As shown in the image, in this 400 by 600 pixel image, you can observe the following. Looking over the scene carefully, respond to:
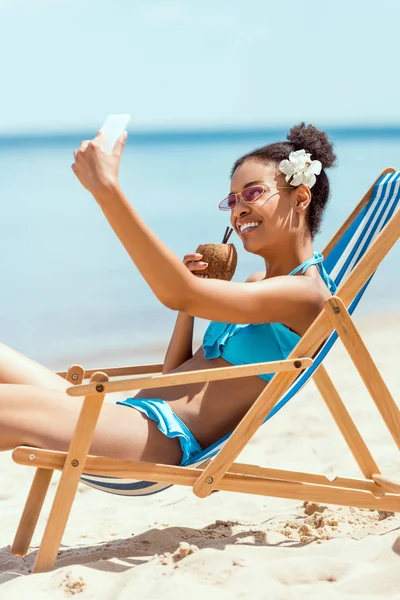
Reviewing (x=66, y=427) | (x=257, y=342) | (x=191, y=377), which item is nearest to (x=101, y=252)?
(x=257, y=342)

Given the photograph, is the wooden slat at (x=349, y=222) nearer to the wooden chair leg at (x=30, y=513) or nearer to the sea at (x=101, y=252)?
the sea at (x=101, y=252)

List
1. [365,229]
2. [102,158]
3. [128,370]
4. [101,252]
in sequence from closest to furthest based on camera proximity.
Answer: [102,158] < [128,370] < [365,229] < [101,252]

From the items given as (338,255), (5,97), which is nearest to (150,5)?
(5,97)

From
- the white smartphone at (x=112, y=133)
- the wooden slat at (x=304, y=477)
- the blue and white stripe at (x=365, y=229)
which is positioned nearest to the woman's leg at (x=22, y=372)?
the wooden slat at (x=304, y=477)

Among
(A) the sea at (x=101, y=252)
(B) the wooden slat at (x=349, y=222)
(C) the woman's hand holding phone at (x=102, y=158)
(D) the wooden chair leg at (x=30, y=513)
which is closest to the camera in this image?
(C) the woman's hand holding phone at (x=102, y=158)

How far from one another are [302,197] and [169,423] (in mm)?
881

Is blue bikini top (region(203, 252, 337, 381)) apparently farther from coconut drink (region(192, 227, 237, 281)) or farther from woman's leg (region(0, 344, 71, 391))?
woman's leg (region(0, 344, 71, 391))

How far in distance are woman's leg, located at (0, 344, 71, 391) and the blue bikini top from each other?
588 mm

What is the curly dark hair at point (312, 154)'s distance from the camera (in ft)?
10.0

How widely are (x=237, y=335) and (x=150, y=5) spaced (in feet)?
143

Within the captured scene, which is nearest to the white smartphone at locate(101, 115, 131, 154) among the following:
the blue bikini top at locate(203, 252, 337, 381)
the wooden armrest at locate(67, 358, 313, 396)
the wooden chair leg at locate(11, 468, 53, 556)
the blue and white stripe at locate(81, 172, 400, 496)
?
the wooden armrest at locate(67, 358, 313, 396)

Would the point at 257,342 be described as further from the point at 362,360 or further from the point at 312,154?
the point at 312,154

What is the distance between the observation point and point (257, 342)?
288 centimetres

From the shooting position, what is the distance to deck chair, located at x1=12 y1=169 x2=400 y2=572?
8.32 feet
